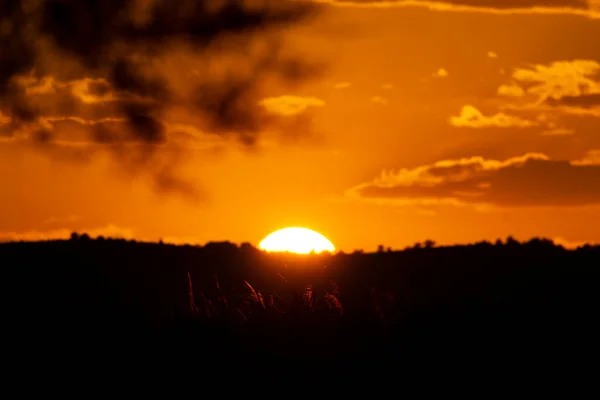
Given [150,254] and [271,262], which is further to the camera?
[150,254]

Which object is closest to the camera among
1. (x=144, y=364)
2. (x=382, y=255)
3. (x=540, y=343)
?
(x=144, y=364)

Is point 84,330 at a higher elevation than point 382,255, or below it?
below

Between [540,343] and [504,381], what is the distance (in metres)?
1.31

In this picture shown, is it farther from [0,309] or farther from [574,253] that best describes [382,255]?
[0,309]

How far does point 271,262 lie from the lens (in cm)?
1950

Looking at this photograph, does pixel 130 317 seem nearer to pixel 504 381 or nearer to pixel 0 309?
pixel 0 309

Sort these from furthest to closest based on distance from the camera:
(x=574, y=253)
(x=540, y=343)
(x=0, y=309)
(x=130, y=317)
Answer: (x=574, y=253), (x=0, y=309), (x=130, y=317), (x=540, y=343)

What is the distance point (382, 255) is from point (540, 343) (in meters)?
10.4

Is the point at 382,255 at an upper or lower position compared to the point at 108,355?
upper

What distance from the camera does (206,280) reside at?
1744 cm

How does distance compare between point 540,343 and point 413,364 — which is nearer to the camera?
point 413,364

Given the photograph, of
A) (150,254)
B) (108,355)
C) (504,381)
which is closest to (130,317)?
(108,355)

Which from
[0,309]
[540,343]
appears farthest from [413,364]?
[0,309]

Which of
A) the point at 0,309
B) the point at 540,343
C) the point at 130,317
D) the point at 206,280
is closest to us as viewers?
the point at 540,343
